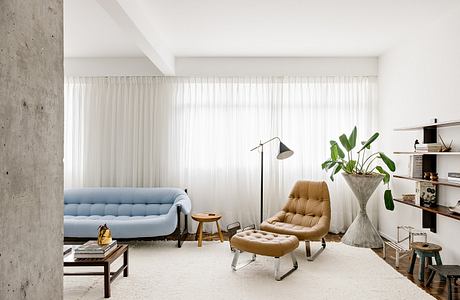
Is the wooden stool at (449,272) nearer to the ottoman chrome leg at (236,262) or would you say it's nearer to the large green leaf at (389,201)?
the large green leaf at (389,201)

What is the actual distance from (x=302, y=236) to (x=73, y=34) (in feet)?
12.8

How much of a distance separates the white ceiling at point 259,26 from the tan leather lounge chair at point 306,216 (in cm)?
200

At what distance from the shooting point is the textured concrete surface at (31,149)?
1026 millimetres

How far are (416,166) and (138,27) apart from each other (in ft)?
11.5

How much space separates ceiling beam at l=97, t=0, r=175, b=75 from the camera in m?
2.94

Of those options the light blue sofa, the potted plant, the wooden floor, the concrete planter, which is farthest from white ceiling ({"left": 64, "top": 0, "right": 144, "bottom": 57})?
the wooden floor

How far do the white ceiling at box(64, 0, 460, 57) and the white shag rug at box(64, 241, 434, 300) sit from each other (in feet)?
8.87

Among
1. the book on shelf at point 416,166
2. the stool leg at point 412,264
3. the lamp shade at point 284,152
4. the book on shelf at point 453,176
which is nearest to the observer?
the book on shelf at point 453,176

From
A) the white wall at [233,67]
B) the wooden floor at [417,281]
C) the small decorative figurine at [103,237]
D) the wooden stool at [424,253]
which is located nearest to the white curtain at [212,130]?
the white wall at [233,67]

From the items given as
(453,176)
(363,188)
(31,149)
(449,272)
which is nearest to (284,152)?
(363,188)

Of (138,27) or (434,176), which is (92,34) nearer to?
(138,27)

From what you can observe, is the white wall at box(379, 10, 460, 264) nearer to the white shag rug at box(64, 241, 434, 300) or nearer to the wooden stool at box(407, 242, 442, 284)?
the wooden stool at box(407, 242, 442, 284)

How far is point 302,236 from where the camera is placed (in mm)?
3996

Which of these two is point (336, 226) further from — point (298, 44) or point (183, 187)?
point (298, 44)
